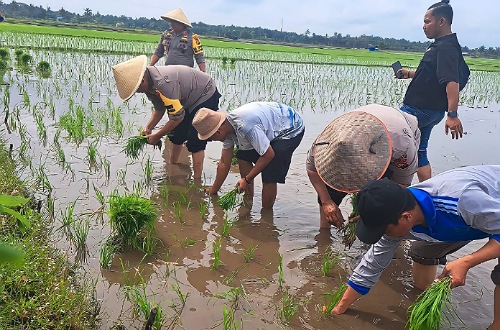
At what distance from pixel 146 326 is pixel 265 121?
1.90 m

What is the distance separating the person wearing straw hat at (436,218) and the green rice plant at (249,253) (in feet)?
2.51

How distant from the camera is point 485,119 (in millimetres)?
9328

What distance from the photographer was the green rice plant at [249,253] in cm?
312

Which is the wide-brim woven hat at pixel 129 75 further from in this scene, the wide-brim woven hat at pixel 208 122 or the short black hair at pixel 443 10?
the short black hair at pixel 443 10

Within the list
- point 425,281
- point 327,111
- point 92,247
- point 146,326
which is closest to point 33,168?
point 92,247

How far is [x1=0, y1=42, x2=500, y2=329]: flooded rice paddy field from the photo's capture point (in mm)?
2562

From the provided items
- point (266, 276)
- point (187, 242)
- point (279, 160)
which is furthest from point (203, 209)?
point (266, 276)

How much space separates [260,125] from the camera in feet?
11.6

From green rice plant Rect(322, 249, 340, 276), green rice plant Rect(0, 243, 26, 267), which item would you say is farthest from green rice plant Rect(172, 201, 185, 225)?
green rice plant Rect(0, 243, 26, 267)

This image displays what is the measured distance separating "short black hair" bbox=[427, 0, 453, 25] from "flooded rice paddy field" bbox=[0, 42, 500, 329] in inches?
71.1

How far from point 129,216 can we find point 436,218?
6.22 ft

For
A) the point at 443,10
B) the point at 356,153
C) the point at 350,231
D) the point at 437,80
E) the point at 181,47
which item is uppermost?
the point at 443,10

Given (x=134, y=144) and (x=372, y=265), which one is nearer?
(x=372, y=265)

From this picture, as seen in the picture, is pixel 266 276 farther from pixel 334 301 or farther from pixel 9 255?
pixel 9 255
